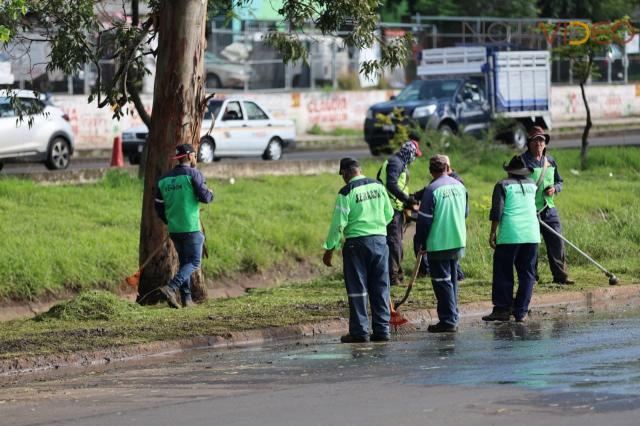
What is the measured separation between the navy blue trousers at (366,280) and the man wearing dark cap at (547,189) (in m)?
3.22

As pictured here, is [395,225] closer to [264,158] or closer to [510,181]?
[510,181]

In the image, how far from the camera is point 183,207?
14328 millimetres

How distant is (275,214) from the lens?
68.3ft

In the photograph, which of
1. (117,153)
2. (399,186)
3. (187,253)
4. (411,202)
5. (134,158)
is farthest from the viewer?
(134,158)

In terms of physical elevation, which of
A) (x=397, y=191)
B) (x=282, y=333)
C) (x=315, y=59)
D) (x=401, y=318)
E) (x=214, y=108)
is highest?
(x=315, y=59)

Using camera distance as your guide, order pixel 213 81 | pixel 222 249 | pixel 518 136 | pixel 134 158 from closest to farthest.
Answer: pixel 222 249
pixel 134 158
pixel 518 136
pixel 213 81

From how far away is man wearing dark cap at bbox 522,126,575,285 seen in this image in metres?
15.0

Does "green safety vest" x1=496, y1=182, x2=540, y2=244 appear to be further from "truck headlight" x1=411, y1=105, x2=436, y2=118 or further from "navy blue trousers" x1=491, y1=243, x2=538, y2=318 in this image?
"truck headlight" x1=411, y1=105, x2=436, y2=118

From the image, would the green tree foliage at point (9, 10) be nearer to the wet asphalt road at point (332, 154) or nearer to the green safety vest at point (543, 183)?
the green safety vest at point (543, 183)

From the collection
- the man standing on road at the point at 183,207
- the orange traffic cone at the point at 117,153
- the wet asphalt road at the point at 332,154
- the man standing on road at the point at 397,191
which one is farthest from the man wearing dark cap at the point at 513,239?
the orange traffic cone at the point at 117,153

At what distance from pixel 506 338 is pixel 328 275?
19.8ft

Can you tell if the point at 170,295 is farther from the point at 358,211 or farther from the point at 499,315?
the point at 499,315

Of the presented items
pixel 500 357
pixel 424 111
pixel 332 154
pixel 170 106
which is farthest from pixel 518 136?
pixel 500 357

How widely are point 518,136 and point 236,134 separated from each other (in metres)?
7.37
